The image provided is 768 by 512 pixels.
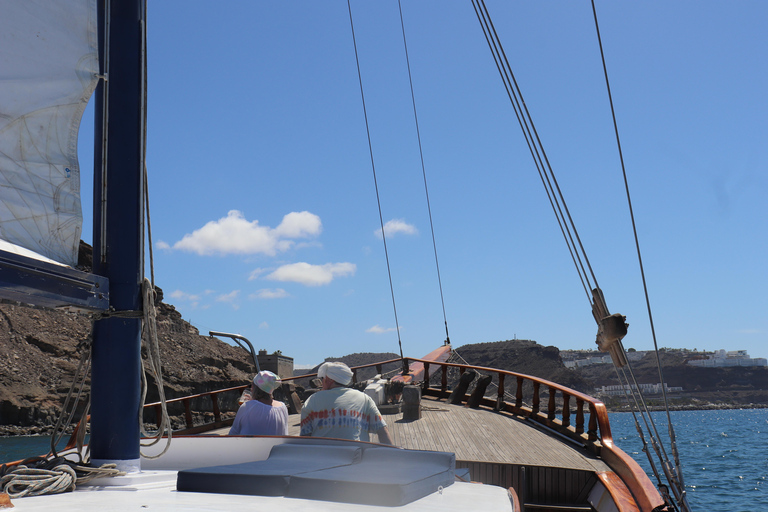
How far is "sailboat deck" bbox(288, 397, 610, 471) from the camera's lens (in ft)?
19.7

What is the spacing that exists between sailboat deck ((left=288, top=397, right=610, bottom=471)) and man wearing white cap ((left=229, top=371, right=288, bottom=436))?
225 cm

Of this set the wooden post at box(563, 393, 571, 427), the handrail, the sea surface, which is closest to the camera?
the handrail

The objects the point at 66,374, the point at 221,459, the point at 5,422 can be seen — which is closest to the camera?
the point at 221,459

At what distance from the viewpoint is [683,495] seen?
155 inches

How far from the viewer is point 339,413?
4.12 meters

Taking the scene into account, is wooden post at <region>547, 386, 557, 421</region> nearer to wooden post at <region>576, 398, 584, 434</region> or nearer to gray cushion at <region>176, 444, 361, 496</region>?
wooden post at <region>576, 398, 584, 434</region>

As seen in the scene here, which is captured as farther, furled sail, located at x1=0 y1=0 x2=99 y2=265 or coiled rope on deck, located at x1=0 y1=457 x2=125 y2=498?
furled sail, located at x1=0 y1=0 x2=99 y2=265

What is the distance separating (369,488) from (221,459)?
5.20ft

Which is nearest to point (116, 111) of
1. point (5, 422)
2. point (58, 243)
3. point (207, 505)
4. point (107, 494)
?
point (58, 243)

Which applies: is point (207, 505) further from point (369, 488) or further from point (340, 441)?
point (340, 441)

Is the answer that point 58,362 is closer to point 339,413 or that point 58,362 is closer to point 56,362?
point 56,362

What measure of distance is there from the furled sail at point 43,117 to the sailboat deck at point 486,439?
181 inches

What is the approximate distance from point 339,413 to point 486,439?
3.54m

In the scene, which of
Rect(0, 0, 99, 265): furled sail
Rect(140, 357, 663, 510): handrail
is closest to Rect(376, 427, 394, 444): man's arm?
Rect(140, 357, 663, 510): handrail
